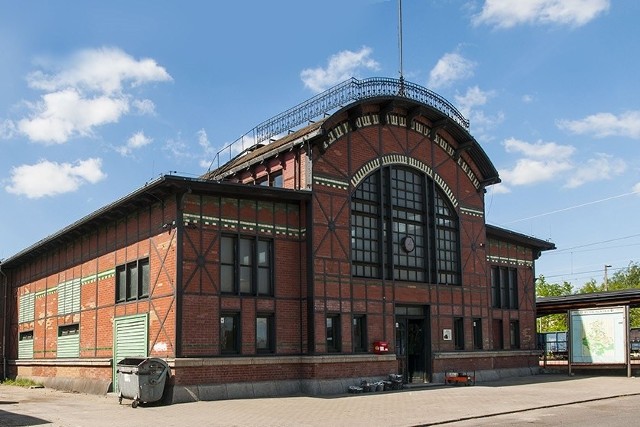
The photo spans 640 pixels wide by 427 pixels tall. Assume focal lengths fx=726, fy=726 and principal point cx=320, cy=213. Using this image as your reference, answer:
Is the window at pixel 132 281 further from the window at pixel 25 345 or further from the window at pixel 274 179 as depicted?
the window at pixel 25 345

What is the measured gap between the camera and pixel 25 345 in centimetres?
3575

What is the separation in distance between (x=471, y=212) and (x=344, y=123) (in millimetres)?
8033

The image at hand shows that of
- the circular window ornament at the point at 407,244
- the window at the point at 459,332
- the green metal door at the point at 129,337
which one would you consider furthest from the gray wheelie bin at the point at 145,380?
the window at the point at 459,332

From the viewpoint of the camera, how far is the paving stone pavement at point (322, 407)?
17047 mm

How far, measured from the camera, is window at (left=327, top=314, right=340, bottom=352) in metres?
24.8

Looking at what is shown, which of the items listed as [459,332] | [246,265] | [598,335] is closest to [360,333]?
[246,265]

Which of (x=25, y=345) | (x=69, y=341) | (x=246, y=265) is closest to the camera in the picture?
(x=246, y=265)

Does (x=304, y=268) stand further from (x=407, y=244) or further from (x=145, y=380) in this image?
(x=145, y=380)

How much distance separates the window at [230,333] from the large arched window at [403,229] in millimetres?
4893

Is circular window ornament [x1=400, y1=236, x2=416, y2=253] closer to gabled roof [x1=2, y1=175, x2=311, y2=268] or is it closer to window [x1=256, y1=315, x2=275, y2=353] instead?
gabled roof [x1=2, y1=175, x2=311, y2=268]

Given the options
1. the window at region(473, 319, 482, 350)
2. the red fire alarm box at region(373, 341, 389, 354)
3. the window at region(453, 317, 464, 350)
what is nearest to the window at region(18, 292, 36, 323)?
the red fire alarm box at region(373, 341, 389, 354)

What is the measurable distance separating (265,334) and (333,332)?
2543mm

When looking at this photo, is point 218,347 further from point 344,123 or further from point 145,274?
point 344,123

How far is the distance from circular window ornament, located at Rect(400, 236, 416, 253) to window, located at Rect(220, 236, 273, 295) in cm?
589
